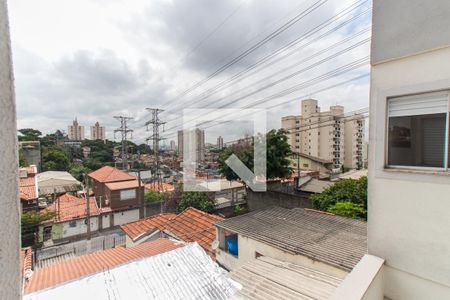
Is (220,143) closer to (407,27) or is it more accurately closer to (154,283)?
(154,283)

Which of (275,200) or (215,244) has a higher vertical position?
(215,244)

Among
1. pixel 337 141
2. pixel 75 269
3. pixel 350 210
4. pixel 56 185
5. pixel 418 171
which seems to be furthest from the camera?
pixel 337 141

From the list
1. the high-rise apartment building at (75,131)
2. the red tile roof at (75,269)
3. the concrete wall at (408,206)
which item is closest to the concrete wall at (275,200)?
the red tile roof at (75,269)

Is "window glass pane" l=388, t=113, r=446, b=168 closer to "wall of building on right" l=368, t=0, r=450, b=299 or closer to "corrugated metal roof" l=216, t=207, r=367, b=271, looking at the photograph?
"wall of building on right" l=368, t=0, r=450, b=299

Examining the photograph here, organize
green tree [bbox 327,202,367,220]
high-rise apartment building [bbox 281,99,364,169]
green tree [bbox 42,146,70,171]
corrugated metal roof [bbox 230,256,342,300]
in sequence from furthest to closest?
high-rise apartment building [bbox 281,99,364,169]
green tree [bbox 42,146,70,171]
green tree [bbox 327,202,367,220]
corrugated metal roof [bbox 230,256,342,300]

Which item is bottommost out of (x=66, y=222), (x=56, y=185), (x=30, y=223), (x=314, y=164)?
(x=66, y=222)

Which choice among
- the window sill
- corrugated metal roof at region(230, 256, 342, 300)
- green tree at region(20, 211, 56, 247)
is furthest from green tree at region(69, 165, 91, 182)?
the window sill

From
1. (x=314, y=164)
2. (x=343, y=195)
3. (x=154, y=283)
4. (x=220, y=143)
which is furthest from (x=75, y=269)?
(x=314, y=164)
